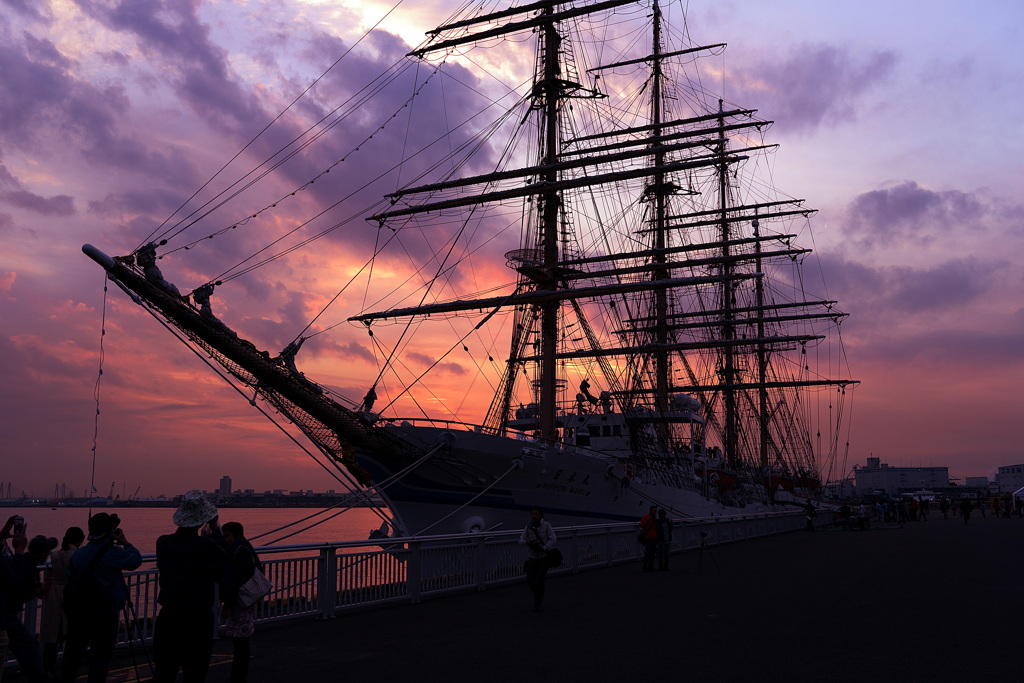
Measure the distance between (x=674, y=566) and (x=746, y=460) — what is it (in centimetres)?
4959

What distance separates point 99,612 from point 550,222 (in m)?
28.6

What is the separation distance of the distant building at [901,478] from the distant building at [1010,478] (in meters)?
14.2

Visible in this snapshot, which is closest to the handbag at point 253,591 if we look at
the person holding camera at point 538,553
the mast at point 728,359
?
the person holding camera at point 538,553

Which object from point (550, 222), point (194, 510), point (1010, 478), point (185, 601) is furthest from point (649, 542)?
point (1010, 478)

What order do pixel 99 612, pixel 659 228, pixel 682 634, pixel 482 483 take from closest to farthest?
1. pixel 99 612
2. pixel 682 634
3. pixel 482 483
4. pixel 659 228

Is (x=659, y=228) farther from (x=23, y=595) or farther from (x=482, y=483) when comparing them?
(x=23, y=595)

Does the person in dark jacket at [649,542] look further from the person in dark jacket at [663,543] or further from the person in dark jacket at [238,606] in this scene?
the person in dark jacket at [238,606]

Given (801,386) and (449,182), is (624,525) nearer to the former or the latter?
(449,182)

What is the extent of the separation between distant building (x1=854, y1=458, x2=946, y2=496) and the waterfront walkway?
197m

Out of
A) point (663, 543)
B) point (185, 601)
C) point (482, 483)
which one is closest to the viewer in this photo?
point (185, 601)

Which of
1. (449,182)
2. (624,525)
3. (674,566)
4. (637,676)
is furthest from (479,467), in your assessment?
(637,676)

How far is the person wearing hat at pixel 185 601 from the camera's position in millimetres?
5633

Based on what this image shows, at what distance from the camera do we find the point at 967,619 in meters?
10.3

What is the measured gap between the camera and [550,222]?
33344 mm
